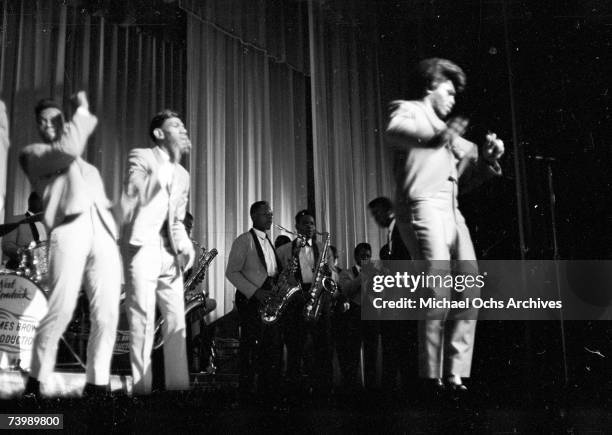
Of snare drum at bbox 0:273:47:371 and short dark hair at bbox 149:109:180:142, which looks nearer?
snare drum at bbox 0:273:47:371

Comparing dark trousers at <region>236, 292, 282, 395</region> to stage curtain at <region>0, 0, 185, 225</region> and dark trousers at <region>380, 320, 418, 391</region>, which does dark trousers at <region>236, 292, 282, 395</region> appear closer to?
dark trousers at <region>380, 320, 418, 391</region>

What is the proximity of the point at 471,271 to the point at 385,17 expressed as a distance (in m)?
1.81

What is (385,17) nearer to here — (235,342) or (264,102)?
(264,102)

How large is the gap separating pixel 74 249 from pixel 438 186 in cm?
228

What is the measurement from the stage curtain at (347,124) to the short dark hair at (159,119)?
97cm

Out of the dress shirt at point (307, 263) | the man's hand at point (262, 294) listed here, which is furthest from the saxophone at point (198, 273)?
the dress shirt at point (307, 263)

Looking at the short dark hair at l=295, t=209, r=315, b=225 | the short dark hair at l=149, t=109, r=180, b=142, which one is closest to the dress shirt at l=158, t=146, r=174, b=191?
the short dark hair at l=149, t=109, r=180, b=142

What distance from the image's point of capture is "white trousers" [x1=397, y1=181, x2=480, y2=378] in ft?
13.1

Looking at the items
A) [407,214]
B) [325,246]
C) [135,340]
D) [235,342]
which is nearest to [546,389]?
[407,214]

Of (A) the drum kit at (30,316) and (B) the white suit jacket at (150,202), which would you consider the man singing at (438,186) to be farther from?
(A) the drum kit at (30,316)

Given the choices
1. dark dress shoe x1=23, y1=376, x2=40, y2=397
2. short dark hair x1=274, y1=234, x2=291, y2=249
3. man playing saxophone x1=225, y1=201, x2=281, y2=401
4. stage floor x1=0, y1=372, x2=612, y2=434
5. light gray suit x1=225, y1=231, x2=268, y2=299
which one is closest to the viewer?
stage floor x1=0, y1=372, x2=612, y2=434

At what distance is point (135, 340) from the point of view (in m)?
4.00

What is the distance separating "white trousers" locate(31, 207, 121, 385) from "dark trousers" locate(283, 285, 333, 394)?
110cm
